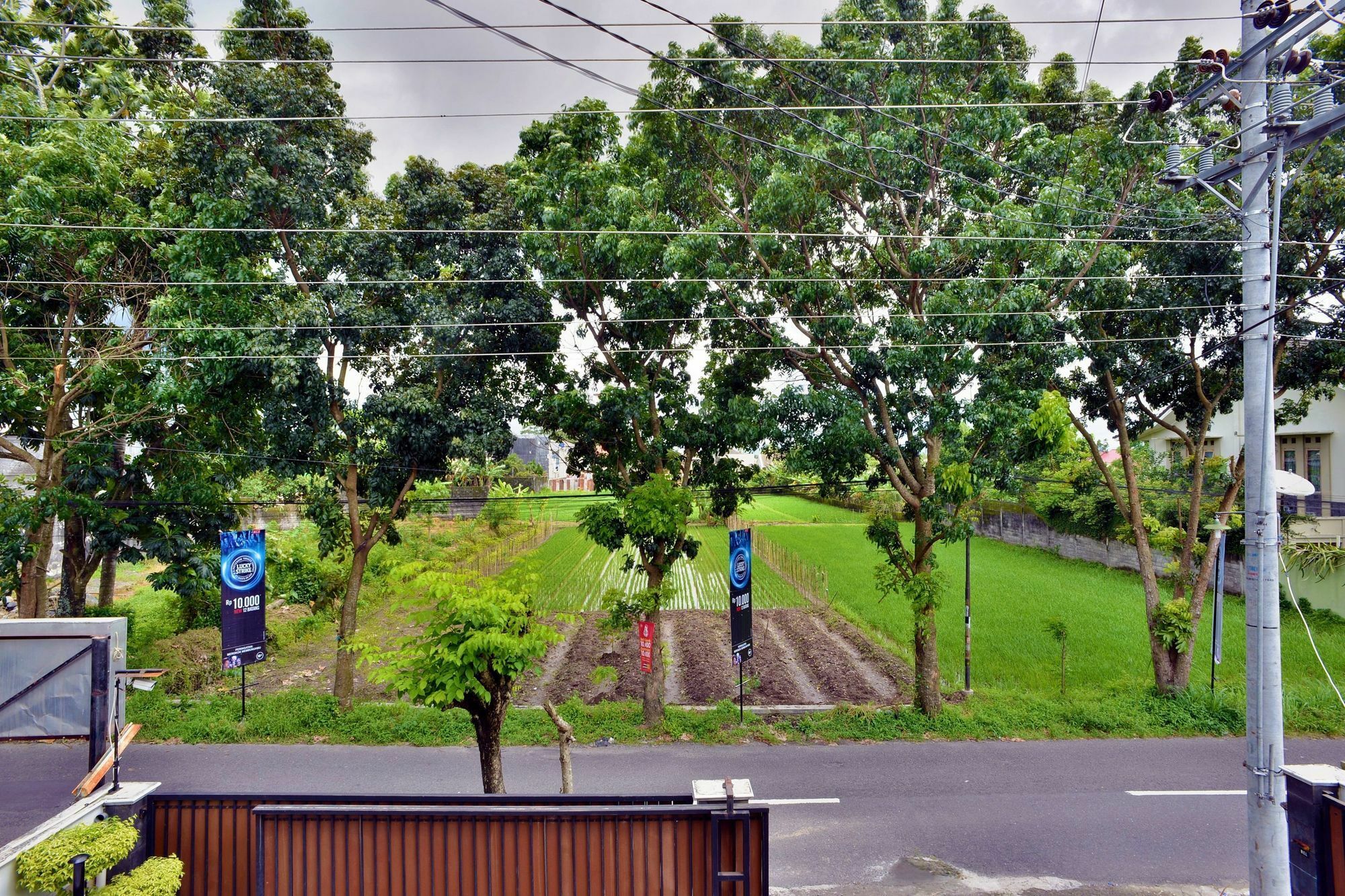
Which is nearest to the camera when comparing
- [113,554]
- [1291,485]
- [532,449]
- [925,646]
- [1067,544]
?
[1291,485]

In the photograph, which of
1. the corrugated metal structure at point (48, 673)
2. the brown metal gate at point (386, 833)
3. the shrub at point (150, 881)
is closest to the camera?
the shrub at point (150, 881)

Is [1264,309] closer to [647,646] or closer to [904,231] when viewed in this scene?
[904,231]

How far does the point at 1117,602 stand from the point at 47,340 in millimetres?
25396

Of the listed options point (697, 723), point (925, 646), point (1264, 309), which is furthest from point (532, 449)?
point (1264, 309)

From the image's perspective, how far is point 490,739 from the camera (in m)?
6.39

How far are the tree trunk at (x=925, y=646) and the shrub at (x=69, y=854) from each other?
10.0 metres

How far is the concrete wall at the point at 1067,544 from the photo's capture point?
20.6 meters

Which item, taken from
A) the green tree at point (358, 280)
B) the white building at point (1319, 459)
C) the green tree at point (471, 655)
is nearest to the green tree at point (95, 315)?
the green tree at point (358, 280)

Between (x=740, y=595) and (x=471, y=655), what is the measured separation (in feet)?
18.3

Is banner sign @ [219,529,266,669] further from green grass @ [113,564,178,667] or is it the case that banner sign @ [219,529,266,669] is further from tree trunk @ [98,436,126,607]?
tree trunk @ [98,436,126,607]

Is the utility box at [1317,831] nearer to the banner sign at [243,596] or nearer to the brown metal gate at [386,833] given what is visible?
the brown metal gate at [386,833]

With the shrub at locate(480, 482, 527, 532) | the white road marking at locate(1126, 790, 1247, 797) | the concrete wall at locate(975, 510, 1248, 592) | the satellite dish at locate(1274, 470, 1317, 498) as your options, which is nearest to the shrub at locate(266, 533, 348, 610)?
the shrub at locate(480, 482, 527, 532)

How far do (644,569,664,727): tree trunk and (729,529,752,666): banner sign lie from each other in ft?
4.28

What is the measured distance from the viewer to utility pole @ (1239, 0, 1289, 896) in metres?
4.92
